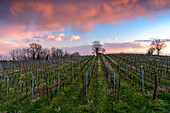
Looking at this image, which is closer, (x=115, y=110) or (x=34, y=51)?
(x=115, y=110)

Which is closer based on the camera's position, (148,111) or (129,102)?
(148,111)

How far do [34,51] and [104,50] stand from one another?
93594mm

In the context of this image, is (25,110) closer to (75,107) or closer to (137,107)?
(75,107)

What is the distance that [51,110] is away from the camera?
10250mm

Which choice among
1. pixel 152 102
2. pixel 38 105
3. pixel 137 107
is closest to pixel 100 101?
pixel 137 107

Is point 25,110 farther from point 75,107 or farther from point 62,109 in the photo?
point 75,107

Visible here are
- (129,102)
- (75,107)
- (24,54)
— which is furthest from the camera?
(24,54)

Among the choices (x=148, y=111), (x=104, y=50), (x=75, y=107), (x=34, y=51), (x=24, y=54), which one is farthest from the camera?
(x=104, y=50)

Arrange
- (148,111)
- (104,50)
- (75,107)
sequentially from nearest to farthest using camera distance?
(148,111) → (75,107) → (104,50)

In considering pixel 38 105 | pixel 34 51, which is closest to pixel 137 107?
pixel 38 105

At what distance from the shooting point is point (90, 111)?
10.2 meters

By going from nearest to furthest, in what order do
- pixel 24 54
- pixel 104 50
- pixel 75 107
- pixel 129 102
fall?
pixel 75 107 → pixel 129 102 → pixel 24 54 → pixel 104 50

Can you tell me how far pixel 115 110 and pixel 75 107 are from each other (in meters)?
4.25

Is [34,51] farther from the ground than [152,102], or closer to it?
farther from the ground
